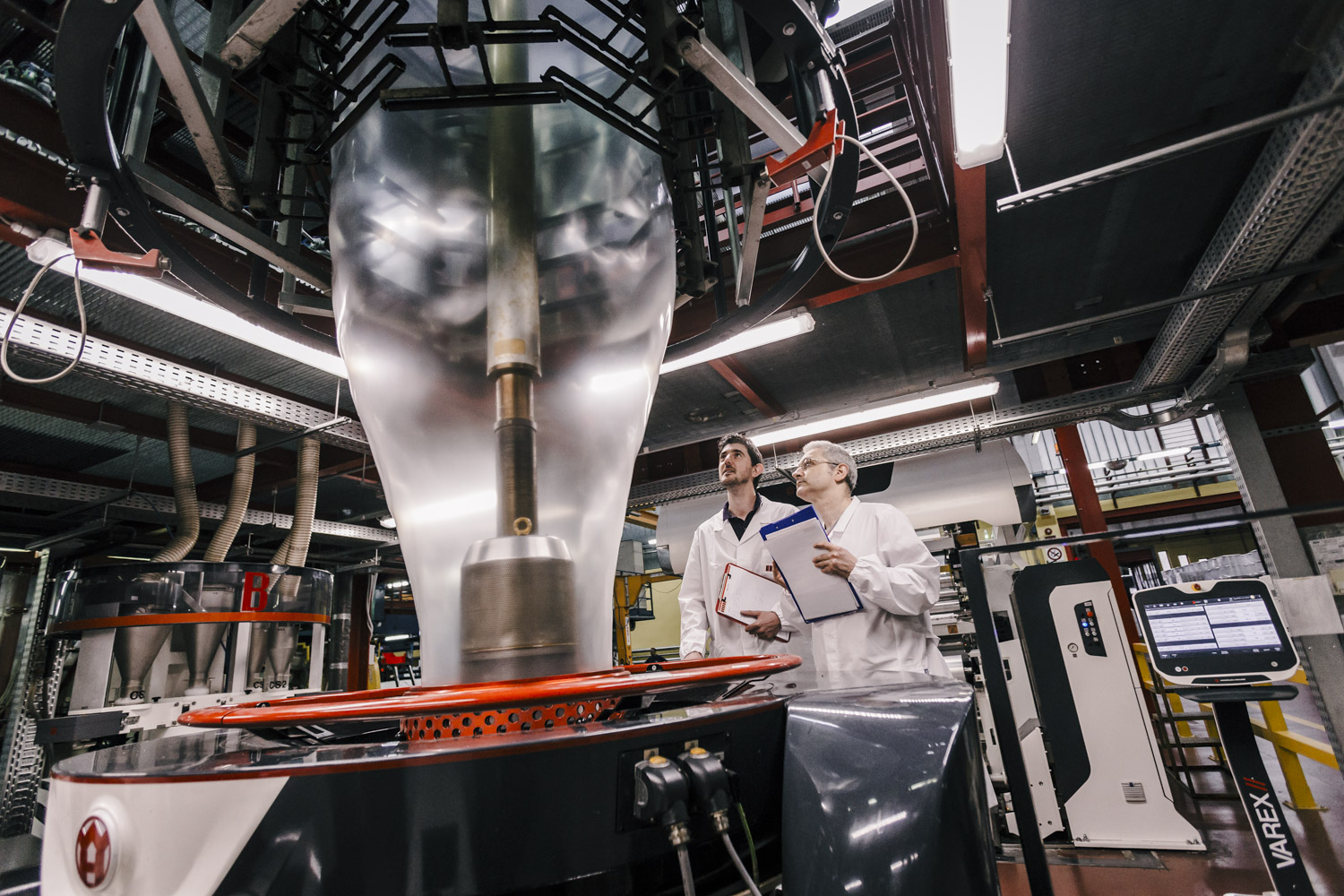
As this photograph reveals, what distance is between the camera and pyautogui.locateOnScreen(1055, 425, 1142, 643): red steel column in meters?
4.56

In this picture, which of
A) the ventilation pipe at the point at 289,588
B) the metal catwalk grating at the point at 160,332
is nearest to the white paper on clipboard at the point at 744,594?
the metal catwalk grating at the point at 160,332

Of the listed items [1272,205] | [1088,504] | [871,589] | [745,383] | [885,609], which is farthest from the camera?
[1088,504]

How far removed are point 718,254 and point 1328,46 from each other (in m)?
2.42

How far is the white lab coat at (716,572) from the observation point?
85.1 inches

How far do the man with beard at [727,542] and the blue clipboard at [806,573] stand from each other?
0.42 meters

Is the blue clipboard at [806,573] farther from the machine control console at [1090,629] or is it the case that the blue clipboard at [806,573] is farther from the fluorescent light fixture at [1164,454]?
the fluorescent light fixture at [1164,454]

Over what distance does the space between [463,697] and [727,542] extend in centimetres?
183

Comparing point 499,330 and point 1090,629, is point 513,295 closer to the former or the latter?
point 499,330

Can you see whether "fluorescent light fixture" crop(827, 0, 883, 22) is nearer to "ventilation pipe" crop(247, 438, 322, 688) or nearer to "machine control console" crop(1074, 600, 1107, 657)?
"machine control console" crop(1074, 600, 1107, 657)

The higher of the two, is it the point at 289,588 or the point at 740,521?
the point at 289,588

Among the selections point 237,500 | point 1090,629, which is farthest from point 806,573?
point 237,500

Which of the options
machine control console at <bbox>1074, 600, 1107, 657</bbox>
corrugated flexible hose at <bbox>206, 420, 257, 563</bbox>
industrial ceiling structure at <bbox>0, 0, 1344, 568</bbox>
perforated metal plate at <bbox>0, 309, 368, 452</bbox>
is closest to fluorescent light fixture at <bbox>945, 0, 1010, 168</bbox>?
industrial ceiling structure at <bbox>0, 0, 1344, 568</bbox>

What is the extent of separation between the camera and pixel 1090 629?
10.7 ft

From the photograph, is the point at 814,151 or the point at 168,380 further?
the point at 168,380
